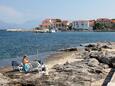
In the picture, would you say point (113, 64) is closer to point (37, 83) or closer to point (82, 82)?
point (82, 82)

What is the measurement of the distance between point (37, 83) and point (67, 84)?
155 cm

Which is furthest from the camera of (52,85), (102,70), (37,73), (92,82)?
(37,73)

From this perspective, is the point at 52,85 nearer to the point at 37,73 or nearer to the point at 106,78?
the point at 106,78

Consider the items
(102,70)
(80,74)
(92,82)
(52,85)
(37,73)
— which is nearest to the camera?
(52,85)

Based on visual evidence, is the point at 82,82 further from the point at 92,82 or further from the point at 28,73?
the point at 28,73

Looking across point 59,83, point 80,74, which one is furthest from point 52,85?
point 80,74

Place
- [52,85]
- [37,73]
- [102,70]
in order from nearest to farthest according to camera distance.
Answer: [52,85] < [102,70] < [37,73]

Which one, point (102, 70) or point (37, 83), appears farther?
point (102, 70)

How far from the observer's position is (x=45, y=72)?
68.4ft

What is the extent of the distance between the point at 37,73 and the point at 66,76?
400 cm

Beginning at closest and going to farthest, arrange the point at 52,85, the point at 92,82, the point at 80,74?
the point at 52,85 < the point at 92,82 < the point at 80,74

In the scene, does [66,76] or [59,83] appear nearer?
[59,83]

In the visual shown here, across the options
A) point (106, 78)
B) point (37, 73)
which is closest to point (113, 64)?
point (106, 78)

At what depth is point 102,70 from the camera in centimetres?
1972
